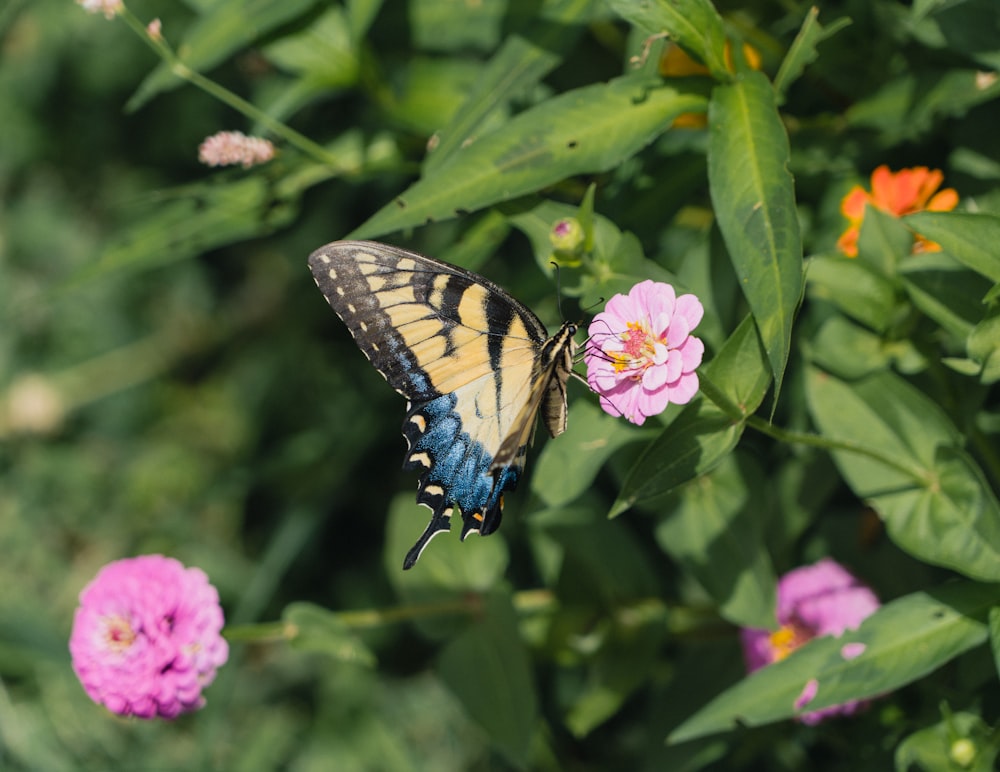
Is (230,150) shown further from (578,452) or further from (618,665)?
(618,665)

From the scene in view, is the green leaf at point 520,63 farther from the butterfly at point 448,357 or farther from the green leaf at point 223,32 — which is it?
the green leaf at point 223,32

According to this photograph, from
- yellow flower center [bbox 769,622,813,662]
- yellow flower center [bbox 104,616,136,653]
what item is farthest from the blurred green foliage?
yellow flower center [bbox 104,616,136,653]

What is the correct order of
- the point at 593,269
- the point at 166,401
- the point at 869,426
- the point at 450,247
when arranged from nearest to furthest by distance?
1. the point at 593,269
2. the point at 869,426
3. the point at 450,247
4. the point at 166,401

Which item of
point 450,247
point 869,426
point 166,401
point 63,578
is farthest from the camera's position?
point 166,401

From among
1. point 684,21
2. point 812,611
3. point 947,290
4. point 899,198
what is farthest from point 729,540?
point 684,21

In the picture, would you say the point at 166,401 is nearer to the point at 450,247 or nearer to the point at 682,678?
the point at 450,247

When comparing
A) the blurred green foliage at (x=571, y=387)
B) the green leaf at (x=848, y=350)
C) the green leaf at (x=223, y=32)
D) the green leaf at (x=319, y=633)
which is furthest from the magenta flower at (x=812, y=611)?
the green leaf at (x=223, y=32)

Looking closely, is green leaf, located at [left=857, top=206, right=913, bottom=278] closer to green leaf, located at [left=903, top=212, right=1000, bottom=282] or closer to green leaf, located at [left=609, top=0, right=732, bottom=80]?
green leaf, located at [left=903, top=212, right=1000, bottom=282]

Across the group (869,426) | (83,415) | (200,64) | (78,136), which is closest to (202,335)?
(83,415)
